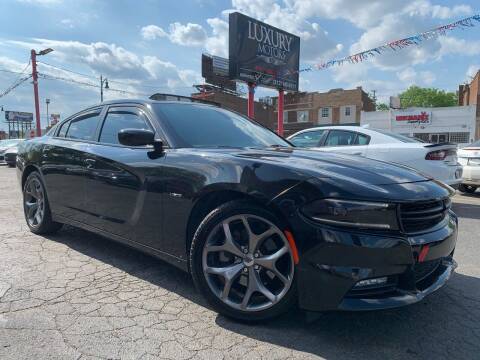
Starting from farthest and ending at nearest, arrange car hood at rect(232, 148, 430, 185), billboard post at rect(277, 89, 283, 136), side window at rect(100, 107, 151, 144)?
billboard post at rect(277, 89, 283, 136) → side window at rect(100, 107, 151, 144) → car hood at rect(232, 148, 430, 185)

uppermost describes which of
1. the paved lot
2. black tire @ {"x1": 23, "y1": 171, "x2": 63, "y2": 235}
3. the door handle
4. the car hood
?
the car hood

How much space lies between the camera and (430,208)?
8.04 feet

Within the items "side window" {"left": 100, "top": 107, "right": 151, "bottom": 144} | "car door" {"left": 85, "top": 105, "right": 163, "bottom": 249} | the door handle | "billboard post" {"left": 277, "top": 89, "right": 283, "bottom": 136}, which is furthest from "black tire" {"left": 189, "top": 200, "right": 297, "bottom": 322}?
"billboard post" {"left": 277, "top": 89, "right": 283, "bottom": 136}

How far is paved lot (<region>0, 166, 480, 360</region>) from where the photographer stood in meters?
2.29

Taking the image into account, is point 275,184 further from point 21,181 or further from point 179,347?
point 21,181

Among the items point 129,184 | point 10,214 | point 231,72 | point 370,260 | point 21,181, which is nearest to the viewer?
point 370,260

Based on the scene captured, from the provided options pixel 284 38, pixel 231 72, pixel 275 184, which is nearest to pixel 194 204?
pixel 275 184

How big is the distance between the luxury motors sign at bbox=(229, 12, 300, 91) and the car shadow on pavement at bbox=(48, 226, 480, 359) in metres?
12.2

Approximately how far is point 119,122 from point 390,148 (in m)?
4.69

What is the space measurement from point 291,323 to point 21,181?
13.3 ft

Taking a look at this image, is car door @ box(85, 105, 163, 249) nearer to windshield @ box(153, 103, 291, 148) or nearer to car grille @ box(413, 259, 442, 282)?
windshield @ box(153, 103, 291, 148)

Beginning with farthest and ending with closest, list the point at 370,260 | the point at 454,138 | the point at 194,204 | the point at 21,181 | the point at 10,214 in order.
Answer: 1. the point at 454,138
2. the point at 10,214
3. the point at 21,181
4. the point at 194,204
5. the point at 370,260

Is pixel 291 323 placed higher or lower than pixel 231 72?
lower

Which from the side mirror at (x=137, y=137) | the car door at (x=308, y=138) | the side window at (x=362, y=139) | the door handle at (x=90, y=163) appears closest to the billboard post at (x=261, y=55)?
the car door at (x=308, y=138)
